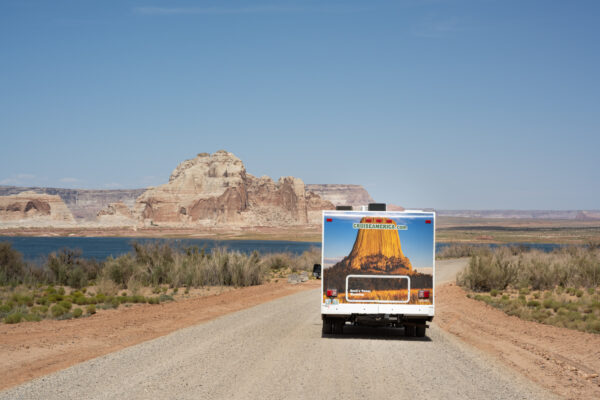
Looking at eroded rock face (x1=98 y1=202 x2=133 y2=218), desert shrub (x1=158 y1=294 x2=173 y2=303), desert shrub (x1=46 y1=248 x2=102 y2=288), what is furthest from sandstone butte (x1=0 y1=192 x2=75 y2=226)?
desert shrub (x1=158 y1=294 x2=173 y2=303)

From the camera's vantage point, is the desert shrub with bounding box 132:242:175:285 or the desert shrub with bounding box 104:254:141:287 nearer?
the desert shrub with bounding box 104:254:141:287

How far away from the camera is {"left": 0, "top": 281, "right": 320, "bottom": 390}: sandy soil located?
9945 mm

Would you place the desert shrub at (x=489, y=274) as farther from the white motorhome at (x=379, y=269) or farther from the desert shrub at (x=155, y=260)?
the desert shrub at (x=155, y=260)

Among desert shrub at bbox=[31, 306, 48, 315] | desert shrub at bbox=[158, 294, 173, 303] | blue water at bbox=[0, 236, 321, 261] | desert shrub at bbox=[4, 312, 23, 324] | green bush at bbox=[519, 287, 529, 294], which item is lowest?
blue water at bbox=[0, 236, 321, 261]

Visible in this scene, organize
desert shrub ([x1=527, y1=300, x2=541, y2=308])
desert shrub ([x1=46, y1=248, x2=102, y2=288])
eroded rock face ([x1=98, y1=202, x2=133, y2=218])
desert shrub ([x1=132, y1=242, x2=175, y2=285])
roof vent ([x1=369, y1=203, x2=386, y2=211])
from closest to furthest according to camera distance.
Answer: roof vent ([x1=369, y1=203, x2=386, y2=211]) → desert shrub ([x1=527, y1=300, x2=541, y2=308]) → desert shrub ([x1=46, y1=248, x2=102, y2=288]) → desert shrub ([x1=132, y1=242, x2=175, y2=285]) → eroded rock face ([x1=98, y1=202, x2=133, y2=218])

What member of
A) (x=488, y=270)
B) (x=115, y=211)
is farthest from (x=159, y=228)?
(x=488, y=270)

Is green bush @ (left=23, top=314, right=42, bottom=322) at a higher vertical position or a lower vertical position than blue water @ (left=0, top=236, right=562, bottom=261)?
higher

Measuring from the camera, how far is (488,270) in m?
24.4

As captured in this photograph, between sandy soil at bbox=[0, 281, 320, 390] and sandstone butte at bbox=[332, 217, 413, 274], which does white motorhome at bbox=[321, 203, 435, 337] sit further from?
sandy soil at bbox=[0, 281, 320, 390]

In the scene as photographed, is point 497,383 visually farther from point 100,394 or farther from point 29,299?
point 29,299

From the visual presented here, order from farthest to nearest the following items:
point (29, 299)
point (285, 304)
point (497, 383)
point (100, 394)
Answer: point (285, 304) < point (29, 299) < point (497, 383) < point (100, 394)

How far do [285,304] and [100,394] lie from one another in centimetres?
1308

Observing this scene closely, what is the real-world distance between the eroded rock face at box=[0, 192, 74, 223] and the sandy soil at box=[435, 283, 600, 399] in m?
180

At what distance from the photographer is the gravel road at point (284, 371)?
25.1ft
